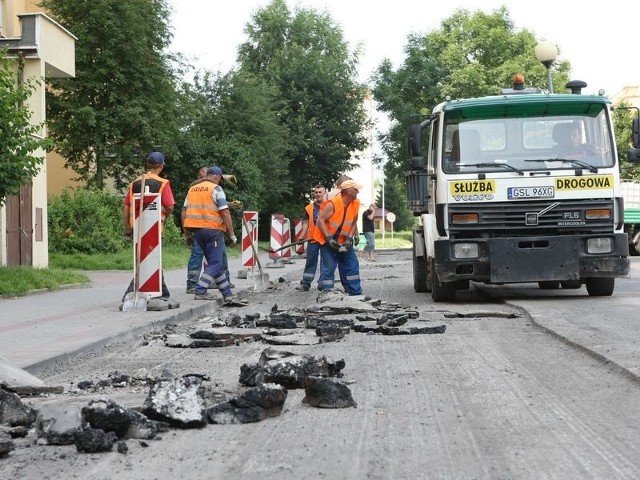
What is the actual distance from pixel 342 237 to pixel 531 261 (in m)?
2.77

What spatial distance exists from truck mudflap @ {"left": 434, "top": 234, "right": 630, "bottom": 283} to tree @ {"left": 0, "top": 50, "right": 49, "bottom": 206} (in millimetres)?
6470

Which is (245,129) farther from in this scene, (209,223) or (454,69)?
(209,223)

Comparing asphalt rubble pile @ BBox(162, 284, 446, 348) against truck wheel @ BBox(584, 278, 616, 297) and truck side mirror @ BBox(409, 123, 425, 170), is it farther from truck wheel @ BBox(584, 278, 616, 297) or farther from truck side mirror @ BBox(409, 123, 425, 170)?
truck wheel @ BBox(584, 278, 616, 297)

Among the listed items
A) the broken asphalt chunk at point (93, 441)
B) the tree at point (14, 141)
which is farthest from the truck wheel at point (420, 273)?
the broken asphalt chunk at point (93, 441)

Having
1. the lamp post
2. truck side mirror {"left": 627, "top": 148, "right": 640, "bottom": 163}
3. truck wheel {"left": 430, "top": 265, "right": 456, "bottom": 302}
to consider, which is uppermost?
the lamp post

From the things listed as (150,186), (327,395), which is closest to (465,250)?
(150,186)

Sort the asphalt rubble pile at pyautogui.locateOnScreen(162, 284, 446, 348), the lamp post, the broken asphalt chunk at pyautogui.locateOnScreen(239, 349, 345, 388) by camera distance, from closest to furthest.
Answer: the broken asphalt chunk at pyautogui.locateOnScreen(239, 349, 345, 388), the asphalt rubble pile at pyautogui.locateOnScreen(162, 284, 446, 348), the lamp post

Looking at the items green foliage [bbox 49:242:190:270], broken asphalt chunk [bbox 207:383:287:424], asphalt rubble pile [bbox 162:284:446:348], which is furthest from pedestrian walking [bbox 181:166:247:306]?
green foliage [bbox 49:242:190:270]

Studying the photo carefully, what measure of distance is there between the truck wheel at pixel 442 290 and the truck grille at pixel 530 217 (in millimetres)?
936

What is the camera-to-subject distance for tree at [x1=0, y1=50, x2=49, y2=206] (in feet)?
52.2

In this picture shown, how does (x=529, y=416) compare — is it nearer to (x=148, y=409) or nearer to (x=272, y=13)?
(x=148, y=409)

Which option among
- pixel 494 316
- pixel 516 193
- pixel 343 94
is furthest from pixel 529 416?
pixel 343 94

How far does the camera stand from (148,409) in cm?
555

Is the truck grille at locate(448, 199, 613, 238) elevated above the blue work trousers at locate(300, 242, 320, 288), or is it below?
above
